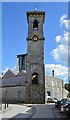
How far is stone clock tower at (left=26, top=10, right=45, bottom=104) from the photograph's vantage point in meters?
58.5

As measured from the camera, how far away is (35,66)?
59.4m

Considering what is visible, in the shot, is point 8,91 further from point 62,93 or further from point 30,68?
point 62,93

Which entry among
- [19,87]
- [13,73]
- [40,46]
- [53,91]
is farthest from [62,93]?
[40,46]

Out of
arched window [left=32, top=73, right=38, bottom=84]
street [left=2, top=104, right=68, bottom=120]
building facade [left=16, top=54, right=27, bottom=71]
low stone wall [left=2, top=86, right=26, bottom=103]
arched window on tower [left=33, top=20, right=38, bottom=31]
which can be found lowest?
low stone wall [left=2, top=86, right=26, bottom=103]

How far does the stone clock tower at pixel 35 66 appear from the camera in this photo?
58.5 metres

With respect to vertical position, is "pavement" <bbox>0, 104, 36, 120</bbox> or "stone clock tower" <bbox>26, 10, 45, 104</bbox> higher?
"stone clock tower" <bbox>26, 10, 45, 104</bbox>

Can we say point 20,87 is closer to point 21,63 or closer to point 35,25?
point 35,25

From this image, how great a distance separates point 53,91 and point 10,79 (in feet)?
40.9

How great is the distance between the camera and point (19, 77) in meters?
73.4

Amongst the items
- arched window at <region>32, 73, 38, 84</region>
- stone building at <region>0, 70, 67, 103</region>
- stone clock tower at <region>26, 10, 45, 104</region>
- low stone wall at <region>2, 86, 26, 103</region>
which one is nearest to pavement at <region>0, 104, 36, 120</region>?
stone clock tower at <region>26, 10, 45, 104</region>

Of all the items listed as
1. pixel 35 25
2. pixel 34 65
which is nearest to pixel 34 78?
pixel 34 65

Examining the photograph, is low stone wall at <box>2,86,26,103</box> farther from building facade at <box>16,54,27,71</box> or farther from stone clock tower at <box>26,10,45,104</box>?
building facade at <box>16,54,27,71</box>

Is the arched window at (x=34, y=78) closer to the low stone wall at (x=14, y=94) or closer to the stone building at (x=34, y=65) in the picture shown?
the stone building at (x=34, y=65)

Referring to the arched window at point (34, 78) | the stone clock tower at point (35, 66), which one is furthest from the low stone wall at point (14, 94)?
the stone clock tower at point (35, 66)
